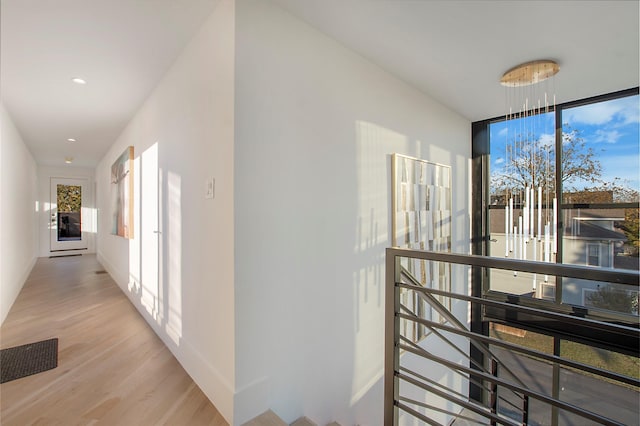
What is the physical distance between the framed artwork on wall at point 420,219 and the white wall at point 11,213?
4.18m

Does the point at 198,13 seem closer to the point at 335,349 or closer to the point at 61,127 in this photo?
the point at 335,349

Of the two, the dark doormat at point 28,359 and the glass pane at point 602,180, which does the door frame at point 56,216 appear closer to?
the dark doormat at point 28,359

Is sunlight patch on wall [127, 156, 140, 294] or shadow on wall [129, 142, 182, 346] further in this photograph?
sunlight patch on wall [127, 156, 140, 294]

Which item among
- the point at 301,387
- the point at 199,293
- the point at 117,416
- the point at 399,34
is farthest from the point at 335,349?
the point at 399,34

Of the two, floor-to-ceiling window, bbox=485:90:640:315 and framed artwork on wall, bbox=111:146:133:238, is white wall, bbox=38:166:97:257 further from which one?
floor-to-ceiling window, bbox=485:90:640:315

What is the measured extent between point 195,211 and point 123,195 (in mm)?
2609

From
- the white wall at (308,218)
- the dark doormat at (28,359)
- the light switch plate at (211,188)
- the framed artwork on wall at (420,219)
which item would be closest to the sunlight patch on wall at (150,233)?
the dark doormat at (28,359)

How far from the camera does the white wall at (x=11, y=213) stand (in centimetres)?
317

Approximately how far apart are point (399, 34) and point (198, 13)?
1.37 metres

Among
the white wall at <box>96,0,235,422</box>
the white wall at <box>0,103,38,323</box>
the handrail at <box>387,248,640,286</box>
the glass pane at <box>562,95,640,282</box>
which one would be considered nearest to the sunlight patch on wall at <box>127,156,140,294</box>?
the white wall at <box>96,0,235,422</box>

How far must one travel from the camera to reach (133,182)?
348 centimetres

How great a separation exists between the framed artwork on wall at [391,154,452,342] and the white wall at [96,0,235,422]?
1.65m

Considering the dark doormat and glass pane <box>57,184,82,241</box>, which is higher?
glass pane <box>57,184,82,241</box>

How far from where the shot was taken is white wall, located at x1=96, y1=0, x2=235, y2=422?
163 cm
